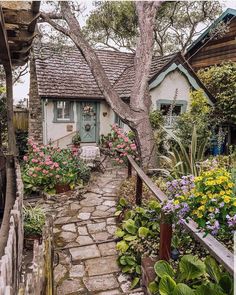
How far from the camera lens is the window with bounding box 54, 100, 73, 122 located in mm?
10945

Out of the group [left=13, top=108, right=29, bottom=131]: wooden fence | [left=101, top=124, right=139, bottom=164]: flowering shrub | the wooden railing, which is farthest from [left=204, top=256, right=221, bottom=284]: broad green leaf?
[left=13, top=108, right=29, bottom=131]: wooden fence

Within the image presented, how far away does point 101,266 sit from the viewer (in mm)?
3775

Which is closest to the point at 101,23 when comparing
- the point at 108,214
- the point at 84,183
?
the point at 84,183

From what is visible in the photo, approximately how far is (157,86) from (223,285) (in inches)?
366

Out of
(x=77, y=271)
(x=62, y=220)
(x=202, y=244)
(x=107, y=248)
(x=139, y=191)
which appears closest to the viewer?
(x=202, y=244)

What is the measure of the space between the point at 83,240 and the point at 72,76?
8.60 meters

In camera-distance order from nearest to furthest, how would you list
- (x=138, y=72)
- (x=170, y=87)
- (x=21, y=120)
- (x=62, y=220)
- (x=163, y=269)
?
(x=163, y=269), (x=62, y=220), (x=138, y=72), (x=170, y=87), (x=21, y=120)

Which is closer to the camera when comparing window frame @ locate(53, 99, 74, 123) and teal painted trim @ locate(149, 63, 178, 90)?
teal painted trim @ locate(149, 63, 178, 90)

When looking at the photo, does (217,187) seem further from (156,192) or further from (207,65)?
(207,65)

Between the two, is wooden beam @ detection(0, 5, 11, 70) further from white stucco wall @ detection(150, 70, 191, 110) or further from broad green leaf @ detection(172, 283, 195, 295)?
white stucco wall @ detection(150, 70, 191, 110)

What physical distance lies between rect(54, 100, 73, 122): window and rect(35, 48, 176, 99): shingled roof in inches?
20.4

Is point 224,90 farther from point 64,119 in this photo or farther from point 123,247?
point 123,247

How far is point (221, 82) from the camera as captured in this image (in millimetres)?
10945

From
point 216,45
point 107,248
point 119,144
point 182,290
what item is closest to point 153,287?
point 182,290
